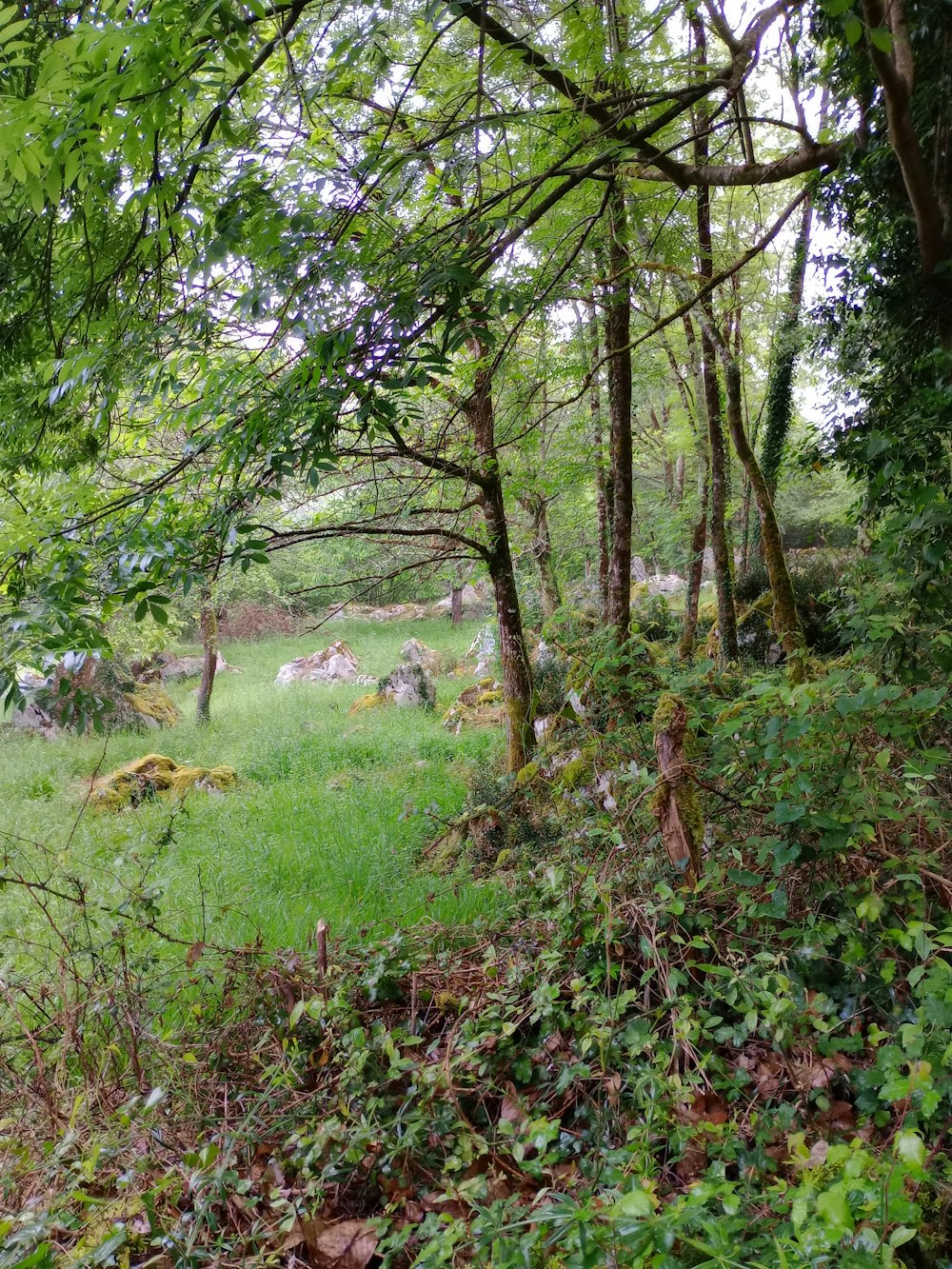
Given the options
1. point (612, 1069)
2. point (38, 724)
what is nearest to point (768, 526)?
point (612, 1069)

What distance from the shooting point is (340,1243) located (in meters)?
2.14

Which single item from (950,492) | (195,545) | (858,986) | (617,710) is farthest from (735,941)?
(195,545)

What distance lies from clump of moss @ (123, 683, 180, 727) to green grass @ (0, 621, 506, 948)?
0.42 m

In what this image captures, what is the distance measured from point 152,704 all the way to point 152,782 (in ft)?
17.2

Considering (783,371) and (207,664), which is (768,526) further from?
(207,664)

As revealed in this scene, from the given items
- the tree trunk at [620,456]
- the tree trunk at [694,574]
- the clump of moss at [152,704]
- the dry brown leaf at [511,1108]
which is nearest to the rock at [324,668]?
the clump of moss at [152,704]

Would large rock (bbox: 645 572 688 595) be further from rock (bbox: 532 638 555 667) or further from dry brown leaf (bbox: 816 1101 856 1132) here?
dry brown leaf (bbox: 816 1101 856 1132)

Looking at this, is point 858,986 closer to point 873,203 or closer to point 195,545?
point 195,545

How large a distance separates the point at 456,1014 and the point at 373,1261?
968mm

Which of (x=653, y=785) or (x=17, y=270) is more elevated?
(x=17, y=270)

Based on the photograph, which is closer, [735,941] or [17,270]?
[735,941]

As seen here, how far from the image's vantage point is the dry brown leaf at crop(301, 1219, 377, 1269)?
6.88ft

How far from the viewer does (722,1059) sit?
2363 mm

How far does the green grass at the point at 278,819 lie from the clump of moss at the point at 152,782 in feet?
0.93
